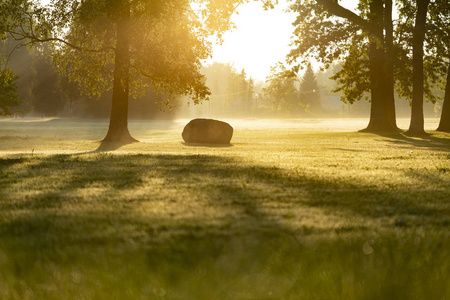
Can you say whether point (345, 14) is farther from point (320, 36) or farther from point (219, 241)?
point (219, 241)

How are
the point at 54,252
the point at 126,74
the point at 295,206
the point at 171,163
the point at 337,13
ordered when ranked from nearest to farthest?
the point at 54,252 → the point at 295,206 → the point at 171,163 → the point at 126,74 → the point at 337,13

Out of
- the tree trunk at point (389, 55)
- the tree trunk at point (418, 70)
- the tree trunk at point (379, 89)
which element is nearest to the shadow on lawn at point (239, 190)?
the tree trunk at point (418, 70)

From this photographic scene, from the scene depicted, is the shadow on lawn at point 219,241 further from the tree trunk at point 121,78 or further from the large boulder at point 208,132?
the large boulder at point 208,132

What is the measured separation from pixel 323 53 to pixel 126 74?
15545 millimetres

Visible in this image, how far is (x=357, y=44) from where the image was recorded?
114ft

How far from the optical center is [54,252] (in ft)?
12.2

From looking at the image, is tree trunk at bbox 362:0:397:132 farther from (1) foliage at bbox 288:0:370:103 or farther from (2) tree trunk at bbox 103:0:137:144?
(2) tree trunk at bbox 103:0:137:144

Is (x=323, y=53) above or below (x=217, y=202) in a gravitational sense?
above

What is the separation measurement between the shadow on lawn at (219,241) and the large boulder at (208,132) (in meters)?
18.3

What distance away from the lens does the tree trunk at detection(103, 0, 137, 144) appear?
22438mm

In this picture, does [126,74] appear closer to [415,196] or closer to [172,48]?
[172,48]

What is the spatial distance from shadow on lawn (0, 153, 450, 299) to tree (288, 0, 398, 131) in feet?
86.5

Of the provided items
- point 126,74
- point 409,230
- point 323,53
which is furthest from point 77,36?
point 409,230

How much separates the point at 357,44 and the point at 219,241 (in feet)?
109
